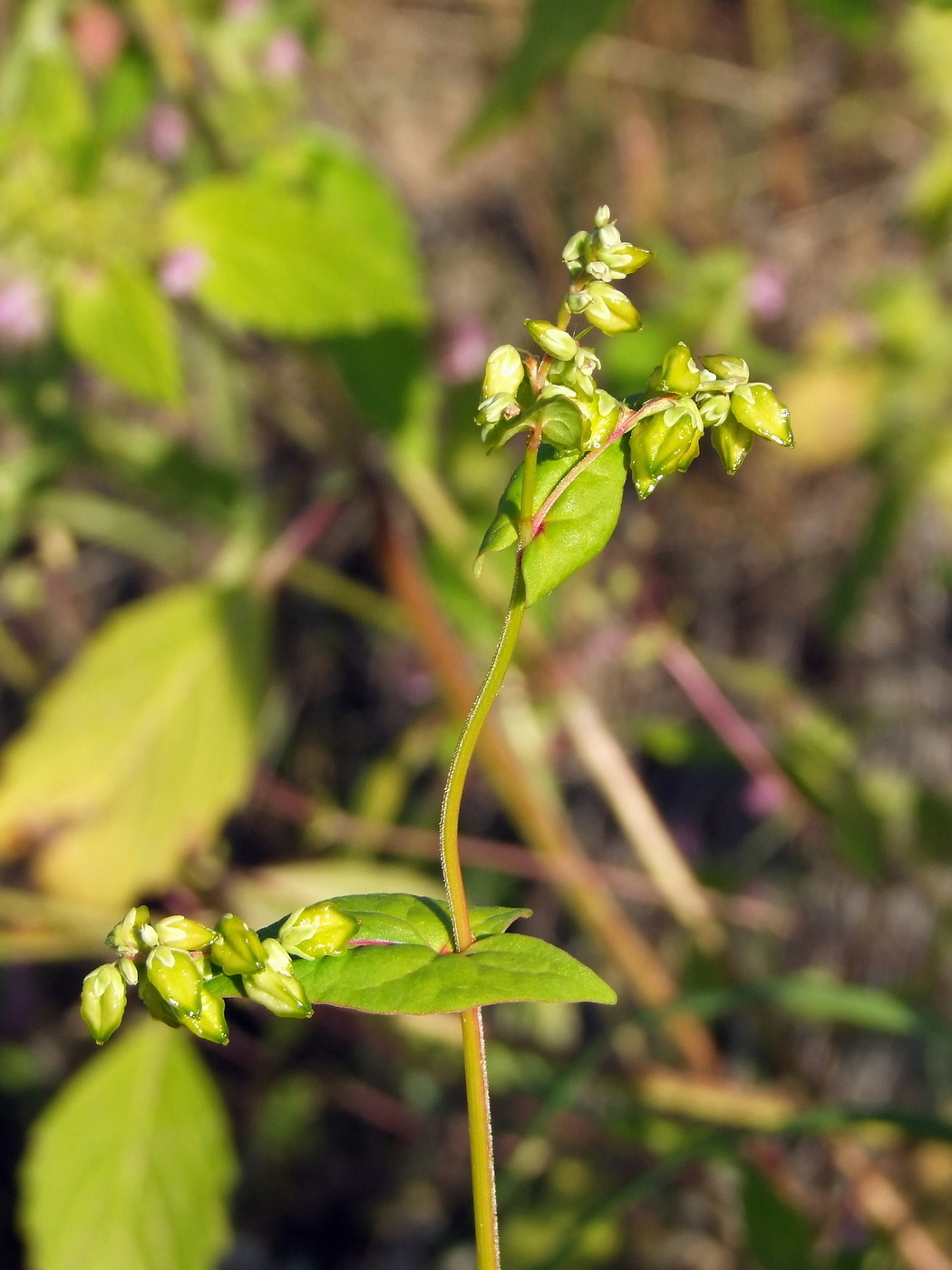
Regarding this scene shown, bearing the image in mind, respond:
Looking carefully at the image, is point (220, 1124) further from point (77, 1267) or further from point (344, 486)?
point (344, 486)

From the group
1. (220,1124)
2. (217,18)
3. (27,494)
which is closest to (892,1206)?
(220,1124)

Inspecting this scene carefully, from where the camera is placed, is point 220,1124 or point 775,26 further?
point 775,26

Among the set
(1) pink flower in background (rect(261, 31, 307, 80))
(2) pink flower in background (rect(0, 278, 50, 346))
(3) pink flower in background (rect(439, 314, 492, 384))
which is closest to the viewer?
(2) pink flower in background (rect(0, 278, 50, 346))

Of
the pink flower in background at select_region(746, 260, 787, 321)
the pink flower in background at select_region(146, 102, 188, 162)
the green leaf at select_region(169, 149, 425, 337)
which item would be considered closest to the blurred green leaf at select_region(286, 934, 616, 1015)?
the green leaf at select_region(169, 149, 425, 337)

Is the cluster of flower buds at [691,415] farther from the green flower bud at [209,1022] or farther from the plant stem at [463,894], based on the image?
the green flower bud at [209,1022]

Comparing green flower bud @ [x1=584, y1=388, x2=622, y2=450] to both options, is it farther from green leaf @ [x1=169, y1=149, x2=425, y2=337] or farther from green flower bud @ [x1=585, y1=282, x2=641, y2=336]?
green leaf @ [x1=169, y1=149, x2=425, y2=337]

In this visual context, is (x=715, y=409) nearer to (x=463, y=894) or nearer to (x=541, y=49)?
(x=463, y=894)

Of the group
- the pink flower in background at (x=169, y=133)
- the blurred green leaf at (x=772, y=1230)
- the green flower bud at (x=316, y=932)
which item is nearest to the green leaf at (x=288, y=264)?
the pink flower in background at (x=169, y=133)

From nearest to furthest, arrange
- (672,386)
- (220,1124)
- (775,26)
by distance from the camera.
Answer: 1. (672,386)
2. (220,1124)
3. (775,26)
